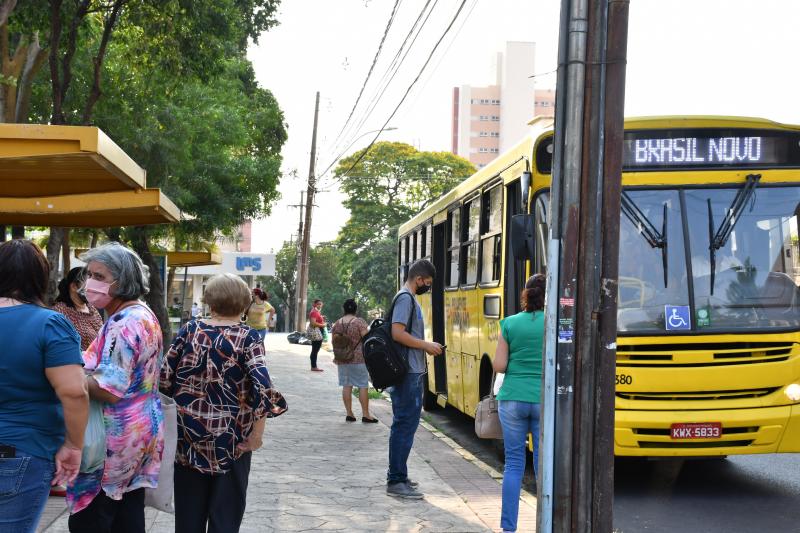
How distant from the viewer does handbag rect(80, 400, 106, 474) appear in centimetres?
413

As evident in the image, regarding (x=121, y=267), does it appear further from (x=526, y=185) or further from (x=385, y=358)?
(x=526, y=185)

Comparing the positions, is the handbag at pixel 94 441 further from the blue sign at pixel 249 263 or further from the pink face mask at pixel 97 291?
the blue sign at pixel 249 263

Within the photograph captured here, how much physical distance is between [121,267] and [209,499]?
48.0 inches

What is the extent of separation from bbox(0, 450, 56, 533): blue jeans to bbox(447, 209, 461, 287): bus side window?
343 inches

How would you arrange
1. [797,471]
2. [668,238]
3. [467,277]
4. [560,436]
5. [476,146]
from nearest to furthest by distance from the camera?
1. [560,436]
2. [668,238]
3. [797,471]
4. [467,277]
5. [476,146]

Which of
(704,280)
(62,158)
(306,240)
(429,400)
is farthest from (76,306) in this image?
(306,240)

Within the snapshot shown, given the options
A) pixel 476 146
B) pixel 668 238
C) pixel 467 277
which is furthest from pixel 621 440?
pixel 476 146

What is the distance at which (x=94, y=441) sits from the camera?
4164 mm

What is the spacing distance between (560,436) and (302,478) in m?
3.86

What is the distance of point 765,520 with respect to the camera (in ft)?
25.0

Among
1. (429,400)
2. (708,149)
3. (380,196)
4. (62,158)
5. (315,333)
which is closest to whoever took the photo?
(62,158)

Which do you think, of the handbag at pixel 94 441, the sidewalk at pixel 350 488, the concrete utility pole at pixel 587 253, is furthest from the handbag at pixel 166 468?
the sidewalk at pixel 350 488

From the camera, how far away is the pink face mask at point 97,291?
446 cm

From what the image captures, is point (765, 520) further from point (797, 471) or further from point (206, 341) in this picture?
point (206, 341)
